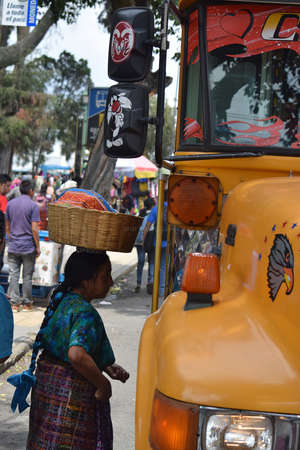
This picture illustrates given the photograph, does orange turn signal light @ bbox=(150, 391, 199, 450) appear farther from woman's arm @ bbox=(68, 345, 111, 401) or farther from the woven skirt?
the woven skirt

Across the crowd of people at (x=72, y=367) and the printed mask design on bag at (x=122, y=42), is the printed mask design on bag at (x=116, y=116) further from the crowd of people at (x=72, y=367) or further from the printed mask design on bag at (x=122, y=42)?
the crowd of people at (x=72, y=367)

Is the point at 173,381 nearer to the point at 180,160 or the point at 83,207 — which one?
the point at 83,207

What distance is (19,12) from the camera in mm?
9227

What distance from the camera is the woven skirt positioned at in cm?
301

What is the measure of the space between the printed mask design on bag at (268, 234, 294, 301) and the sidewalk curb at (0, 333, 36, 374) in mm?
4892

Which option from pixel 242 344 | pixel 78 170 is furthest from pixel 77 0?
pixel 242 344

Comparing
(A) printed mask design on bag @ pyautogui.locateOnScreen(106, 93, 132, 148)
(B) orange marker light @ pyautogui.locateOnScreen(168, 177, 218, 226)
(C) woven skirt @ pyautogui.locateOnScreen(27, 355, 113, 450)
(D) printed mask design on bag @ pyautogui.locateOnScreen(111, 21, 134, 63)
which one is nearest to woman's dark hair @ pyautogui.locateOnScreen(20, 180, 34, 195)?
(A) printed mask design on bag @ pyautogui.locateOnScreen(106, 93, 132, 148)

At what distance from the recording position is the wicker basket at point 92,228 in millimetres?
3418

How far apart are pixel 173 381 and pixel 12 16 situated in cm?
826

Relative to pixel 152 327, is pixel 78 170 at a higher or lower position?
higher

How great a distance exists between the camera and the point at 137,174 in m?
24.7

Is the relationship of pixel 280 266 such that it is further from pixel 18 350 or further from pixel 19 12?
pixel 19 12

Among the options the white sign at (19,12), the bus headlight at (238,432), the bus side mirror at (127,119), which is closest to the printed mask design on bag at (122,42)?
the bus side mirror at (127,119)

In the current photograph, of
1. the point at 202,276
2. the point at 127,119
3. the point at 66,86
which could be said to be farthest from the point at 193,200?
the point at 66,86
